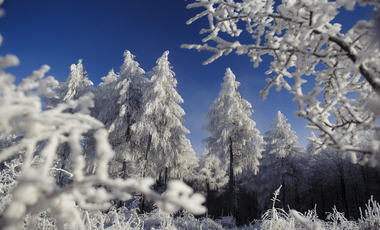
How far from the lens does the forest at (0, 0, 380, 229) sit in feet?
2.49

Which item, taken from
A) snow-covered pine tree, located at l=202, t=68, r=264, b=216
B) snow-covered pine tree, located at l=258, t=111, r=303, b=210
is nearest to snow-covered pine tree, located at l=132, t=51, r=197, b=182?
snow-covered pine tree, located at l=202, t=68, r=264, b=216

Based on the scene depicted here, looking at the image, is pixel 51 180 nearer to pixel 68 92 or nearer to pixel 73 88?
pixel 68 92

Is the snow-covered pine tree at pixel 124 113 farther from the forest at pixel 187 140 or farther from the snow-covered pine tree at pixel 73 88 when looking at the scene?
the snow-covered pine tree at pixel 73 88

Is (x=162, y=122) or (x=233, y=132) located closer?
(x=162, y=122)

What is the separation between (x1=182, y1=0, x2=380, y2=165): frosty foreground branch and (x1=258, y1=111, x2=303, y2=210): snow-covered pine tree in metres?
15.4

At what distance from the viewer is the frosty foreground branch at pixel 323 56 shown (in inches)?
54.1

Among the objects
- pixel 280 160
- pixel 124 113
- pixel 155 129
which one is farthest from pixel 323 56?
pixel 280 160

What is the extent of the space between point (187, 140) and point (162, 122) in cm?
213

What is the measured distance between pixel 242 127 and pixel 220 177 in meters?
11.0

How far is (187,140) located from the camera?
12062 mm

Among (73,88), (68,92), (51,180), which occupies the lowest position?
(51,180)

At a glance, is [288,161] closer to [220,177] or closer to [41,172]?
[220,177]

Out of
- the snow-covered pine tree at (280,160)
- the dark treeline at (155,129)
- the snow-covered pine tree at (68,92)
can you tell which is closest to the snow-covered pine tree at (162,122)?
the dark treeline at (155,129)

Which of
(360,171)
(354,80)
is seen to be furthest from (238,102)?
(360,171)
